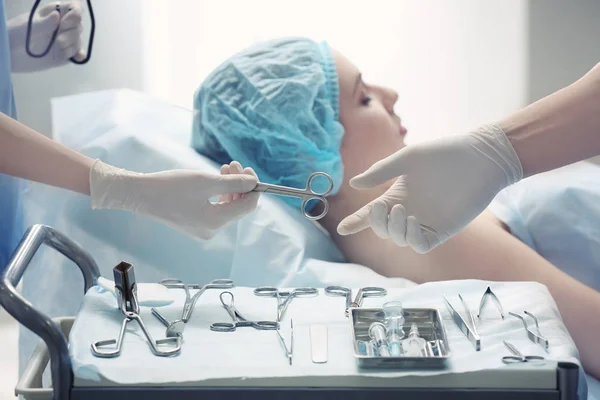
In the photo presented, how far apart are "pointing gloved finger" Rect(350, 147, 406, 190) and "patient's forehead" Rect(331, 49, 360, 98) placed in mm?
533

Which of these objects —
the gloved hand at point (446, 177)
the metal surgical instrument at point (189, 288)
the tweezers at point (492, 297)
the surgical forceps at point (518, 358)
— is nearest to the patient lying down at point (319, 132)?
the gloved hand at point (446, 177)

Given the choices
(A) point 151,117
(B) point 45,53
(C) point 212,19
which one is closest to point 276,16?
(C) point 212,19

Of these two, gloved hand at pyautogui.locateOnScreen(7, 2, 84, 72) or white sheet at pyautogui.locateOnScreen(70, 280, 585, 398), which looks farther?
gloved hand at pyautogui.locateOnScreen(7, 2, 84, 72)

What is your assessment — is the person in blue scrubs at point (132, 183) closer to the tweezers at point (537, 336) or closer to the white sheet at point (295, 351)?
the white sheet at point (295, 351)

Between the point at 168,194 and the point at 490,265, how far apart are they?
2.20 feet

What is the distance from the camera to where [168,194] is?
4.05ft

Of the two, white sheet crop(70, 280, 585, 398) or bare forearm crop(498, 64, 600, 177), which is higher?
bare forearm crop(498, 64, 600, 177)

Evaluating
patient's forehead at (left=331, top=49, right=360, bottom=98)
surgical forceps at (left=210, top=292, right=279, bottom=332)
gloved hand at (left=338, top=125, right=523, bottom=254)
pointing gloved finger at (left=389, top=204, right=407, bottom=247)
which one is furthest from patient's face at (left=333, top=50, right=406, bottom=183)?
surgical forceps at (left=210, top=292, right=279, bottom=332)

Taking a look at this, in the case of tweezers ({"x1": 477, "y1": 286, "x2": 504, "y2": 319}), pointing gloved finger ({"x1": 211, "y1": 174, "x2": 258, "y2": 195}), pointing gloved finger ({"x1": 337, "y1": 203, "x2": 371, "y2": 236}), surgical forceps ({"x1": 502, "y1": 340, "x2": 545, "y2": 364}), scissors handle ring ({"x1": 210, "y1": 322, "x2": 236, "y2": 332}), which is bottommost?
scissors handle ring ({"x1": 210, "y1": 322, "x2": 236, "y2": 332})

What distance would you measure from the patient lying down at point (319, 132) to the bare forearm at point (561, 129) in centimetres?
33

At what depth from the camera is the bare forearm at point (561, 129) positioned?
118cm

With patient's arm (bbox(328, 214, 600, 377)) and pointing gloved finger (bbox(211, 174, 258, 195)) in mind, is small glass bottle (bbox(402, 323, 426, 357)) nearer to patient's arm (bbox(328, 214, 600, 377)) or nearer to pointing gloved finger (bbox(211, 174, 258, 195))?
pointing gloved finger (bbox(211, 174, 258, 195))

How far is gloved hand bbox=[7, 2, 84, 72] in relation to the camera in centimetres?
182

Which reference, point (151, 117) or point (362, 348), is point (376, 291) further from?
point (151, 117)
